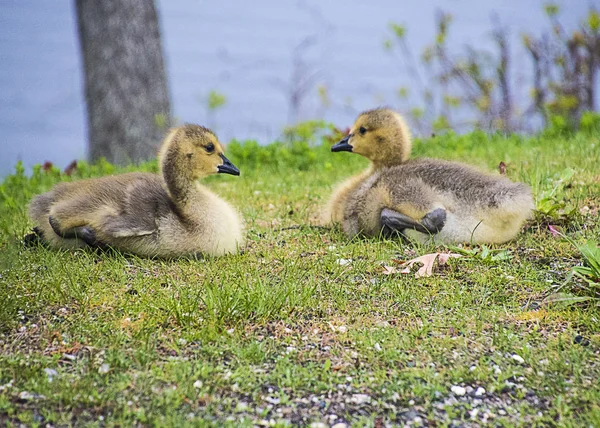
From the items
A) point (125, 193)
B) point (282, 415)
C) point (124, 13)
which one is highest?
point (124, 13)

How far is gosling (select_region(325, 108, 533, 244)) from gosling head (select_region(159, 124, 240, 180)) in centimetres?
100

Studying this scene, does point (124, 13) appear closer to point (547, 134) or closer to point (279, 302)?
point (547, 134)

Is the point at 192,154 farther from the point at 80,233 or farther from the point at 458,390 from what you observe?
the point at 458,390

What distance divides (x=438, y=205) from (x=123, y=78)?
21.3 ft

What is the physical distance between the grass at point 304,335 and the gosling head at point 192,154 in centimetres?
63

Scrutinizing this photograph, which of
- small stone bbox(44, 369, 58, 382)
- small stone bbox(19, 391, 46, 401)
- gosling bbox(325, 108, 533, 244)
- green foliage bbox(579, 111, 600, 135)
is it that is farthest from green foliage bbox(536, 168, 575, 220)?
green foliage bbox(579, 111, 600, 135)

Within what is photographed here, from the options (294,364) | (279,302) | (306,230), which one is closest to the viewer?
(294,364)

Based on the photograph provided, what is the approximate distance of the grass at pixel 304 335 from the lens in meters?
3.42

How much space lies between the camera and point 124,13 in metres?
10.4

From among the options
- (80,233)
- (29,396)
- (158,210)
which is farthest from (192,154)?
(29,396)

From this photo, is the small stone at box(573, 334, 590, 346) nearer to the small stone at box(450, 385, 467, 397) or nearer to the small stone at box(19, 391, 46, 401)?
the small stone at box(450, 385, 467, 397)

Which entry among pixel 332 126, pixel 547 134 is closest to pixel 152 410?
pixel 332 126

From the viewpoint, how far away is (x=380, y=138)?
6078 millimetres

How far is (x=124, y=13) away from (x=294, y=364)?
779 cm
